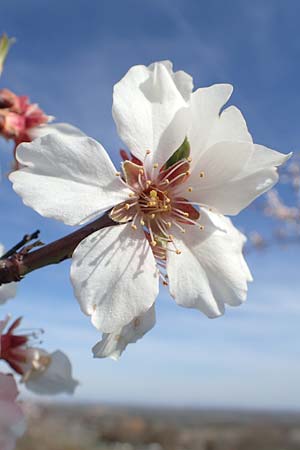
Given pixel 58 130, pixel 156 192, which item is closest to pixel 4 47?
pixel 58 130

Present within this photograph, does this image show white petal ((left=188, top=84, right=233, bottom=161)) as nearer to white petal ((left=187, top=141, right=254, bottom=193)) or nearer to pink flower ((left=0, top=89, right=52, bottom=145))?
white petal ((left=187, top=141, right=254, bottom=193))

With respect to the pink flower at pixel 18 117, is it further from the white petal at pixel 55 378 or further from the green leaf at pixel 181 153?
the green leaf at pixel 181 153

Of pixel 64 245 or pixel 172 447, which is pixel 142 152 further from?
pixel 172 447

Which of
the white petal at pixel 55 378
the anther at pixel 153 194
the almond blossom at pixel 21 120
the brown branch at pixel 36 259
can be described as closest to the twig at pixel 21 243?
the brown branch at pixel 36 259

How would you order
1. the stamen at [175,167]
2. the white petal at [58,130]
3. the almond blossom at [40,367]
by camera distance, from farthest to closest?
1. the white petal at [58,130]
2. the almond blossom at [40,367]
3. the stamen at [175,167]

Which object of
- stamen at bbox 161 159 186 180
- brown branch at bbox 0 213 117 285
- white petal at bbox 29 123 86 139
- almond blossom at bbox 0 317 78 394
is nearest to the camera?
brown branch at bbox 0 213 117 285

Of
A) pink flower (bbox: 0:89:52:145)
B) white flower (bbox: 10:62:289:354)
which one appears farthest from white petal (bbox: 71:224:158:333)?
pink flower (bbox: 0:89:52:145)
